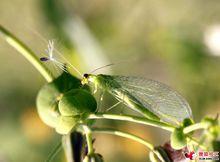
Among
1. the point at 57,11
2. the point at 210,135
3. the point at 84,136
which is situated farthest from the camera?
the point at 57,11

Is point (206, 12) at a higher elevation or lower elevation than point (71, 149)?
higher

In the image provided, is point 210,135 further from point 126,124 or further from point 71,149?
point 126,124

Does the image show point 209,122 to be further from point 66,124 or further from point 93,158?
point 66,124

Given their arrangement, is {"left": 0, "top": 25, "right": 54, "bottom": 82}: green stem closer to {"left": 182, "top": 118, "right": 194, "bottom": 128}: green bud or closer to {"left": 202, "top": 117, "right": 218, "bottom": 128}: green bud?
{"left": 182, "top": 118, "right": 194, "bottom": 128}: green bud

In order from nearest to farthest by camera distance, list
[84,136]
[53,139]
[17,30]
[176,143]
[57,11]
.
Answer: [176,143] < [84,136] < [57,11] < [53,139] < [17,30]

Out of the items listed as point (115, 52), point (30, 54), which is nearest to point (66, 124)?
point (30, 54)

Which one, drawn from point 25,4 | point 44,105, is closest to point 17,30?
point 25,4
